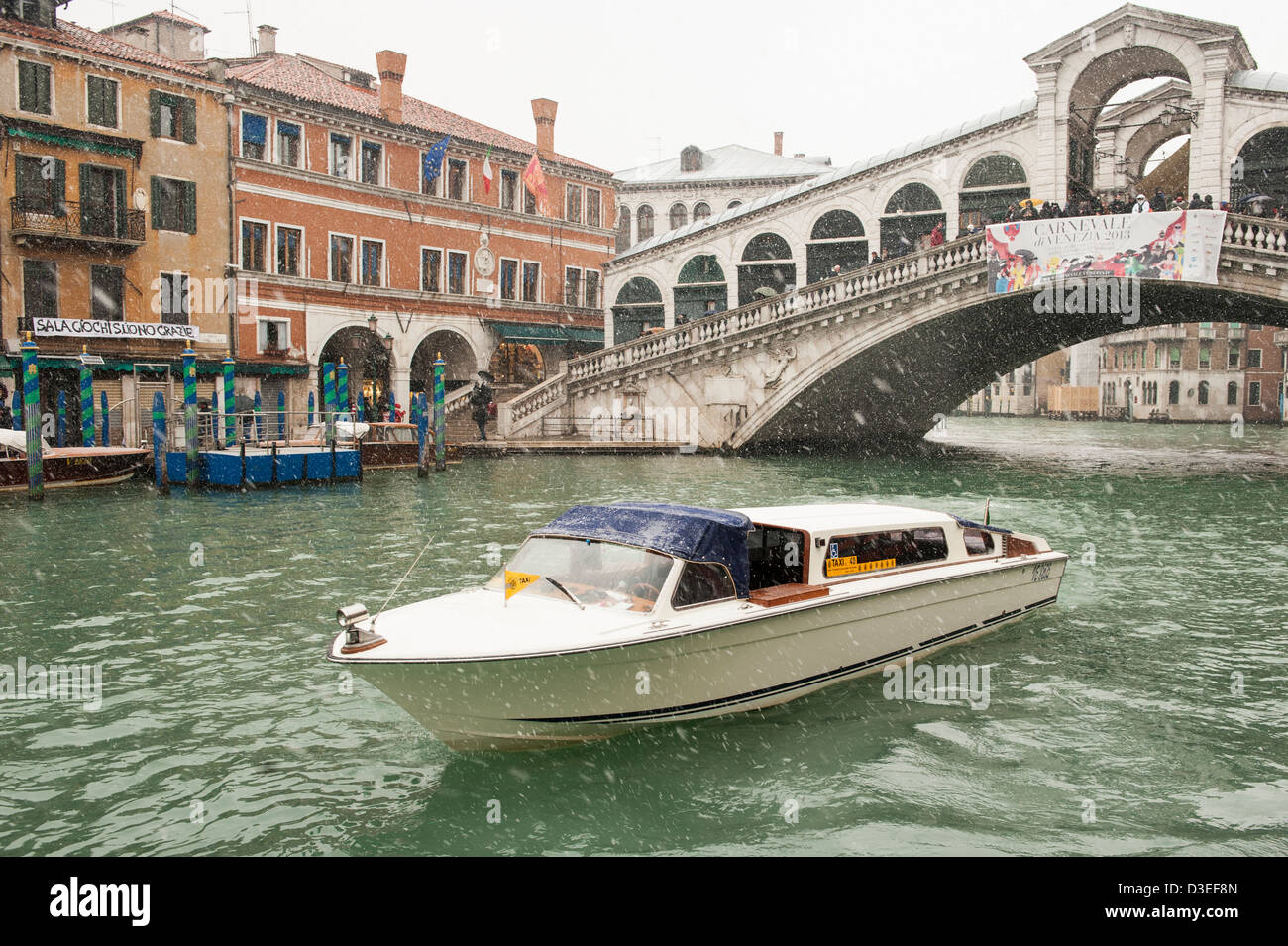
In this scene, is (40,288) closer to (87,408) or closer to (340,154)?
(87,408)

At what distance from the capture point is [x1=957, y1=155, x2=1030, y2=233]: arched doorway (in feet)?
104

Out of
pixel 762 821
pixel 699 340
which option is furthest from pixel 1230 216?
pixel 762 821

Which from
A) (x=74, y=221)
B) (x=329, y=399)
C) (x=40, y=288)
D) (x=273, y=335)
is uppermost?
(x=74, y=221)

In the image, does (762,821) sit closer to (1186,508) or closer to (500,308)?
(1186,508)

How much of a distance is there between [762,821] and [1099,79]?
30195 mm

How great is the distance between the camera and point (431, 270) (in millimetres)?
35500

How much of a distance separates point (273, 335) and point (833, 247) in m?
17.9

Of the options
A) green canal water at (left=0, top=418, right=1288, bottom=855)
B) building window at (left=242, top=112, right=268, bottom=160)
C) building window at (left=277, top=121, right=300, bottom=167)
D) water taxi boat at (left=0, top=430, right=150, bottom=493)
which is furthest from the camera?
building window at (left=277, top=121, right=300, bottom=167)

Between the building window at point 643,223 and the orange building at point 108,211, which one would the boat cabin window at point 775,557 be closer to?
the orange building at point 108,211

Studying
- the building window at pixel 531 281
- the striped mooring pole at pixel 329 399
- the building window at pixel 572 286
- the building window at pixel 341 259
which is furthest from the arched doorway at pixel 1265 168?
the building window at pixel 341 259

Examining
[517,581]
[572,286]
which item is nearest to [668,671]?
[517,581]

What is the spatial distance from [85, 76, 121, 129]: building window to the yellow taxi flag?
25608 mm

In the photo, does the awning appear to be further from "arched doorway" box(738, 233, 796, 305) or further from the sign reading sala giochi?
the sign reading sala giochi

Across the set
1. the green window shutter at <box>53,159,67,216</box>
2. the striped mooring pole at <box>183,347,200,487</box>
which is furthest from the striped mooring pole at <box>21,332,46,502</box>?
the green window shutter at <box>53,159,67,216</box>
